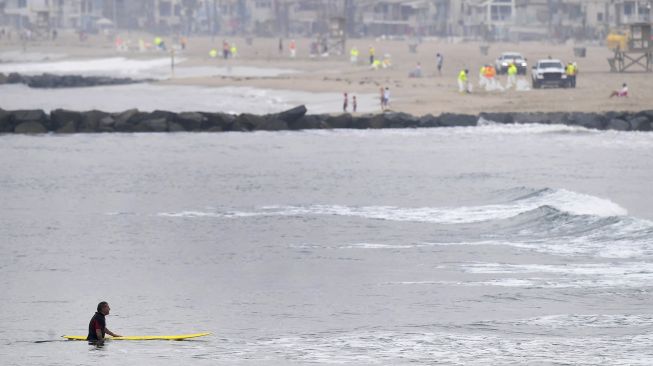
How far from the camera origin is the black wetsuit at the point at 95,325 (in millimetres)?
23938

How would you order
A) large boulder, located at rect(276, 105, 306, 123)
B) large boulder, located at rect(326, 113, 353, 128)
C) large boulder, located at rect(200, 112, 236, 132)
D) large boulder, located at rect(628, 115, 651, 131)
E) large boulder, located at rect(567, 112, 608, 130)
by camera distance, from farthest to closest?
large boulder, located at rect(200, 112, 236, 132) → large boulder, located at rect(276, 105, 306, 123) → large boulder, located at rect(326, 113, 353, 128) → large boulder, located at rect(567, 112, 608, 130) → large boulder, located at rect(628, 115, 651, 131)

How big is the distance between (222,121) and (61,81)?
45.5 meters

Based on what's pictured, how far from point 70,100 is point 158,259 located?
58.0 metres

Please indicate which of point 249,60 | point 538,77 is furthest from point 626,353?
point 249,60

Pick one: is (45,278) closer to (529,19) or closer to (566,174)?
(566,174)

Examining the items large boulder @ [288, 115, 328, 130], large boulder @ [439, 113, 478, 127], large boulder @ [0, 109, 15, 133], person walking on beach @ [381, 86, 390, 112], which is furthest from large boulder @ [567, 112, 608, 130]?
large boulder @ [0, 109, 15, 133]

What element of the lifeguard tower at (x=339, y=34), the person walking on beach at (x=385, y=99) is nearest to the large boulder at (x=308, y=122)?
the person walking on beach at (x=385, y=99)

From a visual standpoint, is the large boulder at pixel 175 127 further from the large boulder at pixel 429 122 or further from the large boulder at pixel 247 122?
the large boulder at pixel 429 122

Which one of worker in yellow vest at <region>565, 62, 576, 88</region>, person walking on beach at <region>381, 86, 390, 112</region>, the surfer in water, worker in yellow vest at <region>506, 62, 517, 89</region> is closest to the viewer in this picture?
the surfer in water

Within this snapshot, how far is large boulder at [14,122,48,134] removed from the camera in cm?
6762

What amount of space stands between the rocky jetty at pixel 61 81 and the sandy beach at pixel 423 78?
488cm

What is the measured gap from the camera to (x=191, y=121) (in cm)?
6769

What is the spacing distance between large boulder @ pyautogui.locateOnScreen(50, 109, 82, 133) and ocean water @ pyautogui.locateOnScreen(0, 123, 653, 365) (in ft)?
25.2

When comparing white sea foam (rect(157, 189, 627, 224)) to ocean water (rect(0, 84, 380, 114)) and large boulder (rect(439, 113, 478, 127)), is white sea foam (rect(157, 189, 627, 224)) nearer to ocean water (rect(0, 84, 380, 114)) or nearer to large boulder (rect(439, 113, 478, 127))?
large boulder (rect(439, 113, 478, 127))
